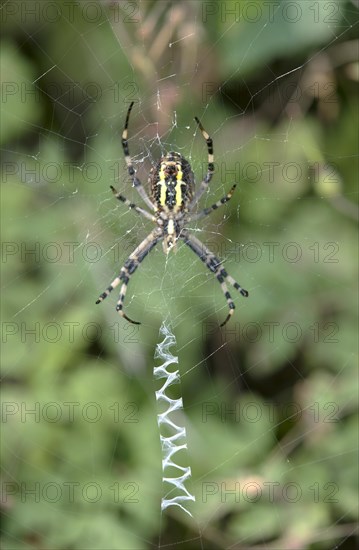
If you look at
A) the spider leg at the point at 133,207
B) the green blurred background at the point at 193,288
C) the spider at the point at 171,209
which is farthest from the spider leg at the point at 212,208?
the spider leg at the point at 133,207

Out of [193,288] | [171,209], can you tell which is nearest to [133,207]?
[171,209]

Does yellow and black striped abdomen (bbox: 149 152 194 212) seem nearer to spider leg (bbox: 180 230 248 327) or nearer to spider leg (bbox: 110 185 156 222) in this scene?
spider leg (bbox: 110 185 156 222)

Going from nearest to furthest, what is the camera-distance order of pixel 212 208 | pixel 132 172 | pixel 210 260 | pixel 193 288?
pixel 132 172, pixel 212 208, pixel 193 288, pixel 210 260

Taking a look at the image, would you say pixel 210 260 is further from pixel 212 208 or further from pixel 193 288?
pixel 212 208

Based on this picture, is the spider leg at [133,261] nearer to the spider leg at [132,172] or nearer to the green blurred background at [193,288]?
the green blurred background at [193,288]

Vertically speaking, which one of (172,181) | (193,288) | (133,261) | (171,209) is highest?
(172,181)

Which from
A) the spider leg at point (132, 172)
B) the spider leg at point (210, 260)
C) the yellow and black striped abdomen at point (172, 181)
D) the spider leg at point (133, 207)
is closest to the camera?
the yellow and black striped abdomen at point (172, 181)

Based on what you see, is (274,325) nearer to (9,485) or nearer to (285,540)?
(285,540)
